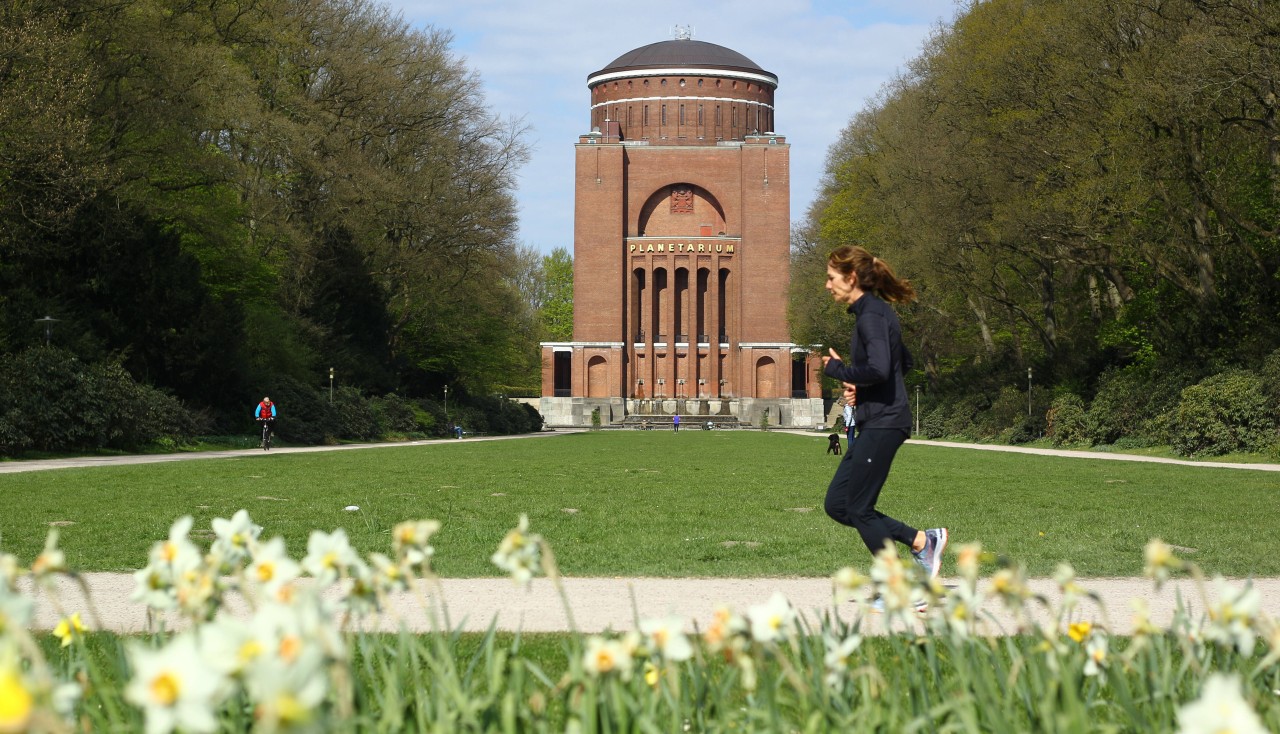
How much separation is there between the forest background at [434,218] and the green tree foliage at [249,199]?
12cm

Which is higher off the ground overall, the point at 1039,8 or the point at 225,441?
the point at 1039,8

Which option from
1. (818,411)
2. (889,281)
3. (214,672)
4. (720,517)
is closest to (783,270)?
(818,411)

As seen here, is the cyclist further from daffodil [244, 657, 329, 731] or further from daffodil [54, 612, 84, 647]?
daffodil [244, 657, 329, 731]

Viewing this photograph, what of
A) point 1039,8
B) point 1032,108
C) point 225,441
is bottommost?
point 225,441

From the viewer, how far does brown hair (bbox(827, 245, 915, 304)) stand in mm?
7012

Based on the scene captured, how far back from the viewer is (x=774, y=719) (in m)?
3.21

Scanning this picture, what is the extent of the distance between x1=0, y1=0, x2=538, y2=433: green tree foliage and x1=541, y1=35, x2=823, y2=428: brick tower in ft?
99.3

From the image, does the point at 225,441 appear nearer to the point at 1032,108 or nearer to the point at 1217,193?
the point at 1032,108

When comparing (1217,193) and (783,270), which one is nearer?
(1217,193)

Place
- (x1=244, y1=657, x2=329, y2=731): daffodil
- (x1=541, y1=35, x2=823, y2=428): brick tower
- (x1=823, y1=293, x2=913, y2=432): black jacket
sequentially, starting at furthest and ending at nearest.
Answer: (x1=541, y1=35, x2=823, y2=428): brick tower, (x1=823, y1=293, x2=913, y2=432): black jacket, (x1=244, y1=657, x2=329, y2=731): daffodil

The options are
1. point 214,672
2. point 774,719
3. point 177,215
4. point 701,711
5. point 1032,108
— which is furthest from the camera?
point 177,215

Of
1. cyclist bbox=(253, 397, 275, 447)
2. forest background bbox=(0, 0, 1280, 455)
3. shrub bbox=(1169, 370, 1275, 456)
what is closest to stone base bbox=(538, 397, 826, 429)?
forest background bbox=(0, 0, 1280, 455)

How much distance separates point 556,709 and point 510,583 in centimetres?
349

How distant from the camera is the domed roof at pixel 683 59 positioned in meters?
97.3
